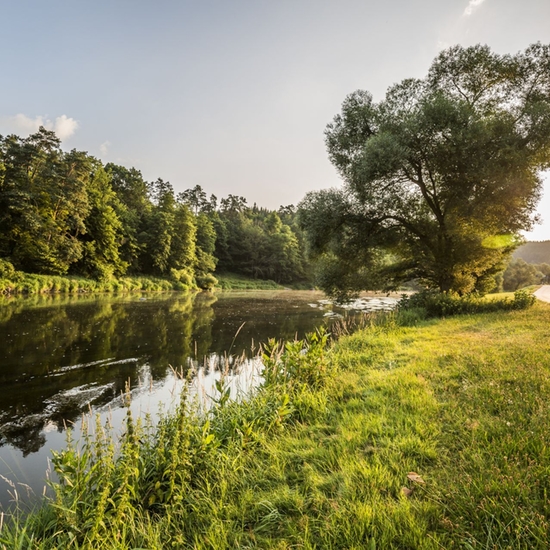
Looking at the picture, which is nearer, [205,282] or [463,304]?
[463,304]

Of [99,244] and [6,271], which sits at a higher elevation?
[99,244]

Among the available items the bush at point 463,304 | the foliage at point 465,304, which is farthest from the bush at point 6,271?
the foliage at point 465,304

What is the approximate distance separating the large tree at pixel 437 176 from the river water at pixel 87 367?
6.20 meters

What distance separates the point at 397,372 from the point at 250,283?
212ft

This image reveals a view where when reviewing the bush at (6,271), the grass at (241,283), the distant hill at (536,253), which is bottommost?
the grass at (241,283)

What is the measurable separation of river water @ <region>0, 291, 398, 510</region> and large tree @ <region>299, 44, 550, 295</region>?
6.20m

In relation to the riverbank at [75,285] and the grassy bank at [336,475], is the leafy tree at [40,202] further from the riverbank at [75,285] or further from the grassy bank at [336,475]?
the grassy bank at [336,475]

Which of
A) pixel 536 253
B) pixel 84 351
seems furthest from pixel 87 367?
pixel 536 253

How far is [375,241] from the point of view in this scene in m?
17.4

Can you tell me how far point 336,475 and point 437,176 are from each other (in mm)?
16915

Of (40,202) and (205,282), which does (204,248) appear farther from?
(40,202)

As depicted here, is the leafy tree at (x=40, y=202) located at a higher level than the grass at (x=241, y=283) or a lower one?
higher

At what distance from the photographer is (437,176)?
1608 centimetres

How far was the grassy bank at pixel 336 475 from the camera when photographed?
225 cm
